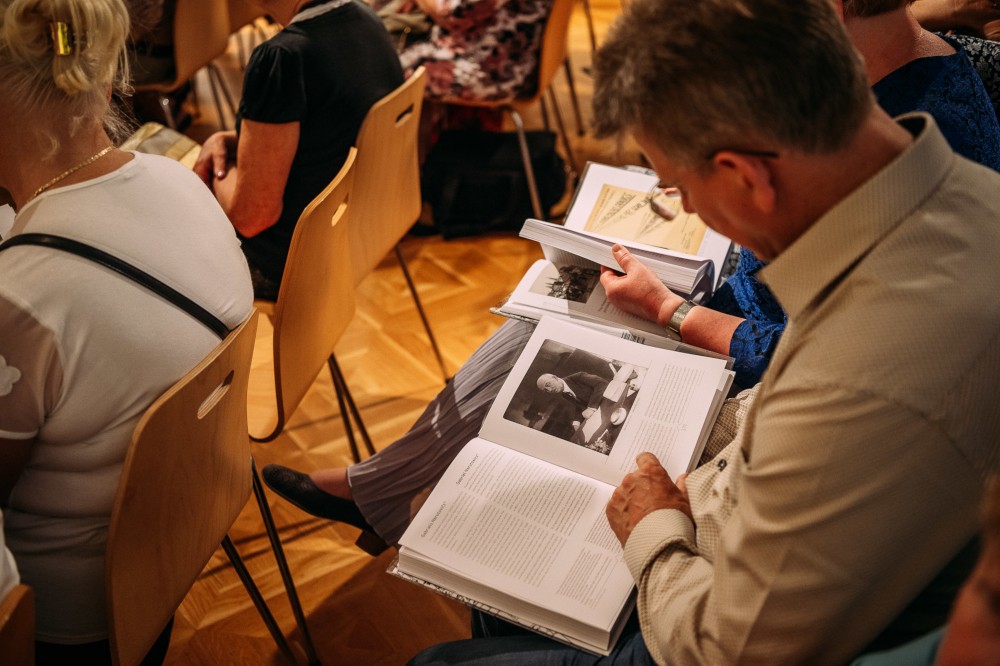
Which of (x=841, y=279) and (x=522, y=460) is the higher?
(x=841, y=279)

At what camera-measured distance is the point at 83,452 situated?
1014 millimetres

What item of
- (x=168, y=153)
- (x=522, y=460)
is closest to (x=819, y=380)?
(x=522, y=460)

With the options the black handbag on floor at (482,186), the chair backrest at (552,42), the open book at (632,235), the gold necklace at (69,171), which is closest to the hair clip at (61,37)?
A: the gold necklace at (69,171)

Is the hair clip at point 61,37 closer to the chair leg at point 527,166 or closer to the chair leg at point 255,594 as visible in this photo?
the chair leg at point 255,594

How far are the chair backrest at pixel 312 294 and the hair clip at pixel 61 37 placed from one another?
379 mm

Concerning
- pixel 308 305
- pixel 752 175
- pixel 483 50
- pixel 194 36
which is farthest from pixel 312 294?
pixel 194 36

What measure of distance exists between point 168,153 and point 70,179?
0.74 meters

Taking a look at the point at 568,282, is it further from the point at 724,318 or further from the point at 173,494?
the point at 173,494

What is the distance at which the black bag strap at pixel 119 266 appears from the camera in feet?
3.19

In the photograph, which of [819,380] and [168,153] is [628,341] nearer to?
[819,380]

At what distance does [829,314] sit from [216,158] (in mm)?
1565

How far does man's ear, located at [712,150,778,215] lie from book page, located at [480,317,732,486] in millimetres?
397

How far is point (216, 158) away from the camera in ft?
6.39

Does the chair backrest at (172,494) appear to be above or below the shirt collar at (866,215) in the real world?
below
